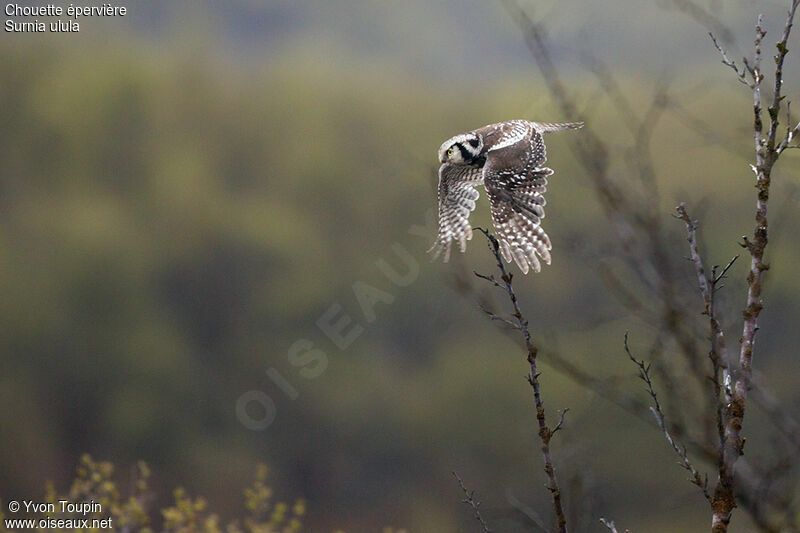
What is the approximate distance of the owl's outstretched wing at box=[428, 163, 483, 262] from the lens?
4715 millimetres

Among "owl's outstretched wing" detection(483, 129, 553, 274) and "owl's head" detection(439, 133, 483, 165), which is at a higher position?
"owl's head" detection(439, 133, 483, 165)

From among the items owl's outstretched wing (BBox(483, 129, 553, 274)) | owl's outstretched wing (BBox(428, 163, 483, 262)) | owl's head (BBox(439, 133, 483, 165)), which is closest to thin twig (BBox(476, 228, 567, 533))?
owl's outstretched wing (BBox(483, 129, 553, 274))

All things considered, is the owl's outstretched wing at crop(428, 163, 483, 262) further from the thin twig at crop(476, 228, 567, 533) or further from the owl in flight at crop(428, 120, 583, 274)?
the thin twig at crop(476, 228, 567, 533)

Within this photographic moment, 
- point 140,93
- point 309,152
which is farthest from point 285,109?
point 140,93

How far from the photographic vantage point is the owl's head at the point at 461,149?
454cm

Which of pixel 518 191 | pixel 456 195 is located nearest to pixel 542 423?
pixel 518 191

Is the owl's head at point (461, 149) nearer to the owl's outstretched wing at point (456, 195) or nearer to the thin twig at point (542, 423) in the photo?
the owl's outstretched wing at point (456, 195)

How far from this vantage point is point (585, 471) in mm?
3369

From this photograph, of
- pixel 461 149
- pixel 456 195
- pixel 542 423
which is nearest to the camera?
pixel 542 423

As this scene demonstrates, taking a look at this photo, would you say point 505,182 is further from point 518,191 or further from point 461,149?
point 461,149

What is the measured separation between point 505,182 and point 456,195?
0.36 meters

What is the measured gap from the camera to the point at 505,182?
181 inches

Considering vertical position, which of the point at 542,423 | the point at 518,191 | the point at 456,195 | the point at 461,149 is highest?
the point at 461,149

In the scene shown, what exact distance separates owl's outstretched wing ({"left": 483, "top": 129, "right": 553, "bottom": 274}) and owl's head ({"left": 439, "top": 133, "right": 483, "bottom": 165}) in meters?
0.10
